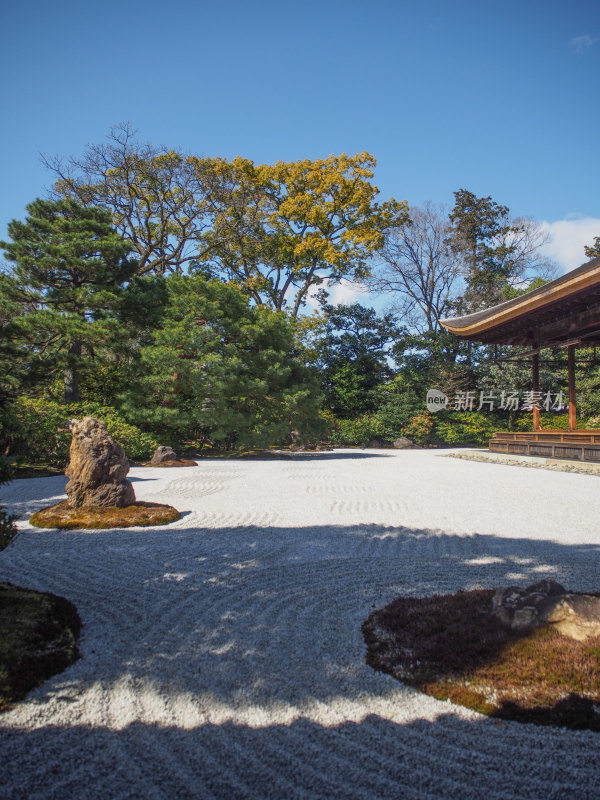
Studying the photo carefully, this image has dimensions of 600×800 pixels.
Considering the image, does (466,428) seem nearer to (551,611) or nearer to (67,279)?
(67,279)

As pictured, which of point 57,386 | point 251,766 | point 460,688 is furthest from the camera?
point 57,386

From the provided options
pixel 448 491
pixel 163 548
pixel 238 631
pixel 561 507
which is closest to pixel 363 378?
pixel 448 491

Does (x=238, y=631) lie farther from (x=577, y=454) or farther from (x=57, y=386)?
(x=57, y=386)

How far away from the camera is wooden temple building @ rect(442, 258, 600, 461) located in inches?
387

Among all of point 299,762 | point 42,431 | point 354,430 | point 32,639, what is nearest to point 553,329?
point 354,430

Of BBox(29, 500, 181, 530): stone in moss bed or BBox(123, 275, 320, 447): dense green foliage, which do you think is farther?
BBox(123, 275, 320, 447): dense green foliage

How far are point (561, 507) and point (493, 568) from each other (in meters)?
3.03

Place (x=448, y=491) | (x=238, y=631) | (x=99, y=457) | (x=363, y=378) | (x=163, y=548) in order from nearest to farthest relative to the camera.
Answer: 1. (x=238, y=631)
2. (x=163, y=548)
3. (x=99, y=457)
4. (x=448, y=491)
5. (x=363, y=378)

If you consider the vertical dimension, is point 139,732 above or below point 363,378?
below

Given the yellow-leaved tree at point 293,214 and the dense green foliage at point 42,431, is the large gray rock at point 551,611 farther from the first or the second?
the yellow-leaved tree at point 293,214

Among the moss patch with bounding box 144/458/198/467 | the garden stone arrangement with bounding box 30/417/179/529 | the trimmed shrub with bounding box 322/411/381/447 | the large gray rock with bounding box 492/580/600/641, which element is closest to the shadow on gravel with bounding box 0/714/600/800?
the large gray rock with bounding box 492/580/600/641

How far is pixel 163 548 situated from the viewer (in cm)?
424

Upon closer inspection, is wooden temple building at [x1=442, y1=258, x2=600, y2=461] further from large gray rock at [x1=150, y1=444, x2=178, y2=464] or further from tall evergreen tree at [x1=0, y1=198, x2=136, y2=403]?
tall evergreen tree at [x1=0, y1=198, x2=136, y2=403]

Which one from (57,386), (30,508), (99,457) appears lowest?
(30,508)
